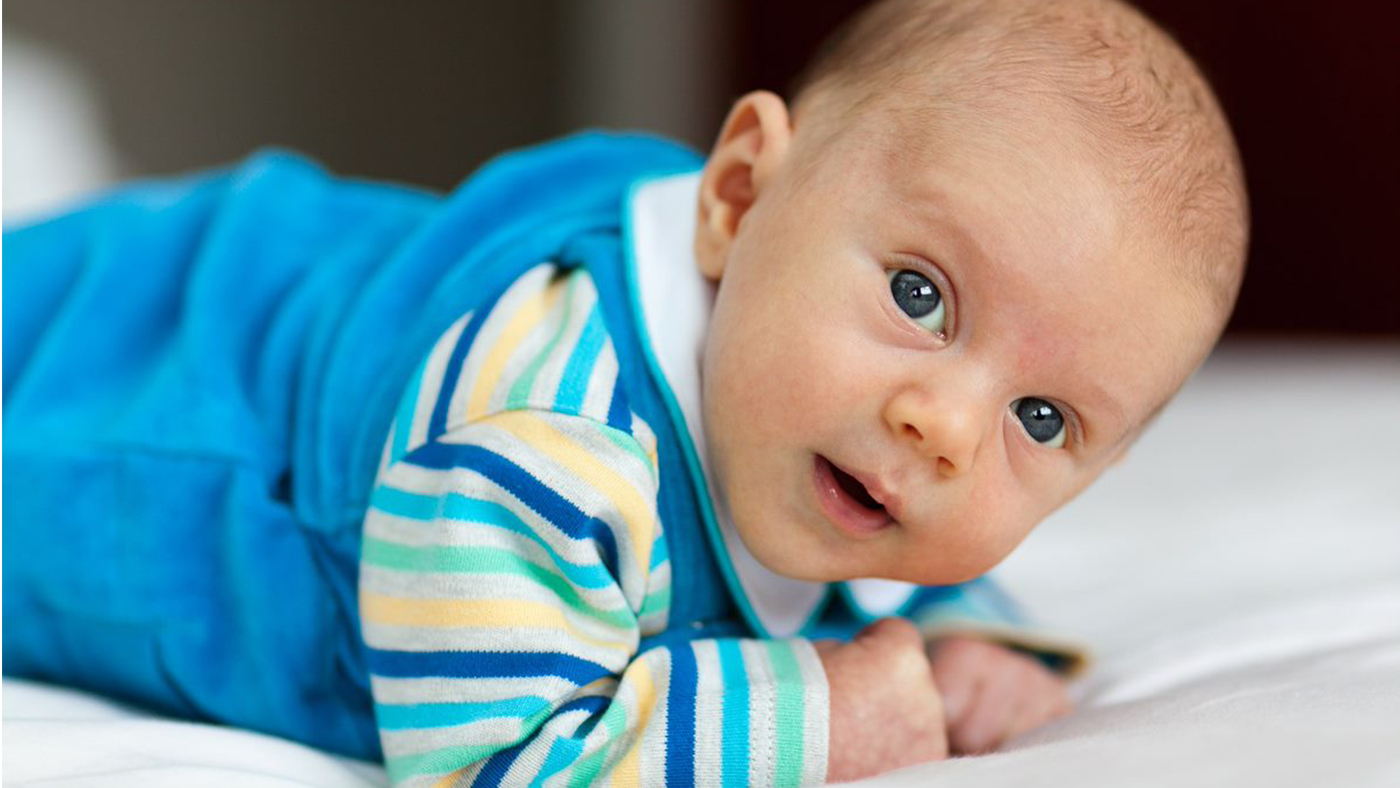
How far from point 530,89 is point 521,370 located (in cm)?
310

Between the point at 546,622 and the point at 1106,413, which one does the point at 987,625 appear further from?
the point at 546,622

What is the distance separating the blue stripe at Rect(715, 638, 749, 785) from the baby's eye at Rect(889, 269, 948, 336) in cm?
23

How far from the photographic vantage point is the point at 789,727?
77 centimetres

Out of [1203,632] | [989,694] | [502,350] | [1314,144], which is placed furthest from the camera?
[1314,144]

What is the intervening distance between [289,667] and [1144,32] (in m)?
0.71

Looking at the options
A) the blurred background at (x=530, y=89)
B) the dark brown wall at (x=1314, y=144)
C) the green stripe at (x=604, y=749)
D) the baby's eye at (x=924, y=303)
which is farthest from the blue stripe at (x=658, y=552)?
the dark brown wall at (x=1314, y=144)

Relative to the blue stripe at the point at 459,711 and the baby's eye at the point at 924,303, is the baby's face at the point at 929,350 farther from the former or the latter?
the blue stripe at the point at 459,711

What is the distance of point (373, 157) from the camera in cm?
362

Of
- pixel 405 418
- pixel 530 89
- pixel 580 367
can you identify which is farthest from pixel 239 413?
pixel 530 89

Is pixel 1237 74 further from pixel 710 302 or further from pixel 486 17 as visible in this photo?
pixel 710 302

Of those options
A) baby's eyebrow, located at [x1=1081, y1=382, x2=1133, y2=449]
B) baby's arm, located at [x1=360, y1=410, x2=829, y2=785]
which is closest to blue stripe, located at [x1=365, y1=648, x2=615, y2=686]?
baby's arm, located at [x1=360, y1=410, x2=829, y2=785]

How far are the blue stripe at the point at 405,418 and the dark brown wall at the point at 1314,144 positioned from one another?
2.61 m

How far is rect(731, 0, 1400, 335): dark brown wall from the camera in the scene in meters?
3.08

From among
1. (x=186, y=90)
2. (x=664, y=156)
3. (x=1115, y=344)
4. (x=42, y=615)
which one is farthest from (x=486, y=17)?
(x=1115, y=344)
